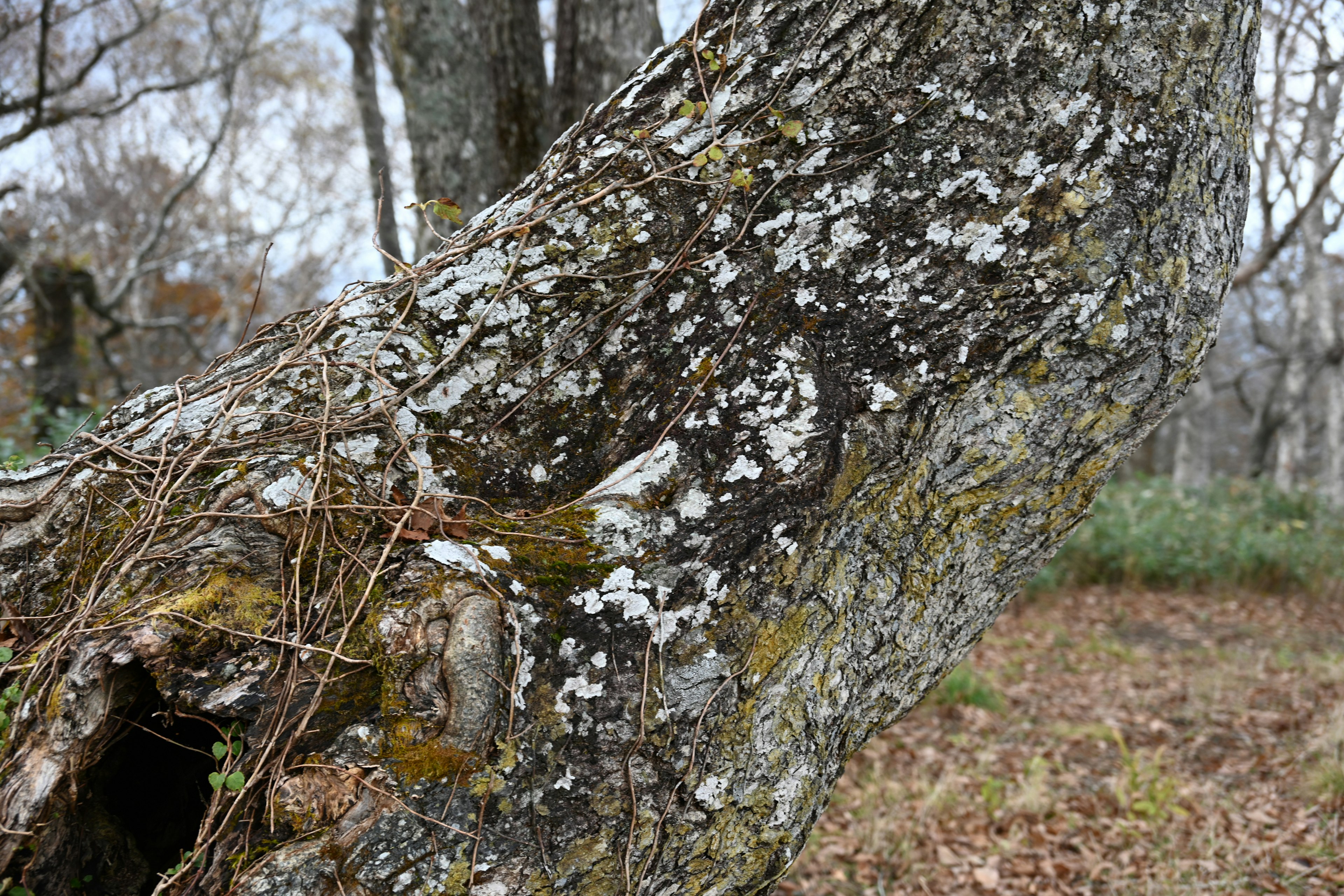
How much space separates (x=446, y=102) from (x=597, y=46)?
1.12m

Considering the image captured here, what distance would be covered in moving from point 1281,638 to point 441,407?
8149 mm

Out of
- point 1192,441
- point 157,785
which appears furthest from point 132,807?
point 1192,441

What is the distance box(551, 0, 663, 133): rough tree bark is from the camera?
4605 millimetres

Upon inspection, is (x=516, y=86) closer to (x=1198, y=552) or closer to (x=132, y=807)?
(x=132, y=807)

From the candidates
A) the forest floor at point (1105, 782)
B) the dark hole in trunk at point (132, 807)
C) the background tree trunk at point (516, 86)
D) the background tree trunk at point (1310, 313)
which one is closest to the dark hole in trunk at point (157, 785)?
the dark hole in trunk at point (132, 807)

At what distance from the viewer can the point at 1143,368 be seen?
1.83 meters

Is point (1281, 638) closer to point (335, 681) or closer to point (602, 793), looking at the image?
point (602, 793)

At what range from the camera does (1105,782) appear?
4164 mm

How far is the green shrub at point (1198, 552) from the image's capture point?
853cm

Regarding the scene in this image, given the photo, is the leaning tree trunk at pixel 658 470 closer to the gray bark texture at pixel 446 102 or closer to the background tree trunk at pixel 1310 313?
the gray bark texture at pixel 446 102

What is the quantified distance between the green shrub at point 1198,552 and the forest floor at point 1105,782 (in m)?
1.93

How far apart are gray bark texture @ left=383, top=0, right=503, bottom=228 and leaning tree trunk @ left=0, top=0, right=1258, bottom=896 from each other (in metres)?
3.27

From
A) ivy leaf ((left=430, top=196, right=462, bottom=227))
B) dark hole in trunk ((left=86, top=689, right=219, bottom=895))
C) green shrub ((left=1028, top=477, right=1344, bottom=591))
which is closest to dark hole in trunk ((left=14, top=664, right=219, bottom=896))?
dark hole in trunk ((left=86, top=689, right=219, bottom=895))

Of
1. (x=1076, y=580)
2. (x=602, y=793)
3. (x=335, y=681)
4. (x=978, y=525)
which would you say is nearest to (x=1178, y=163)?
(x=978, y=525)
